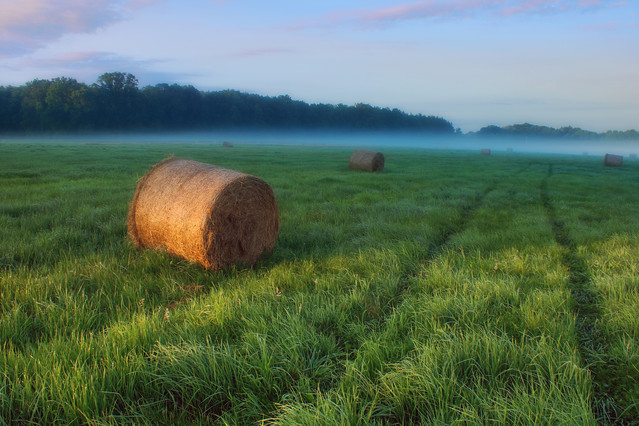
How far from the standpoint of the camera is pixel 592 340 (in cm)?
362

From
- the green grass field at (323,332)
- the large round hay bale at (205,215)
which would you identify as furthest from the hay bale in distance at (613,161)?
the large round hay bale at (205,215)

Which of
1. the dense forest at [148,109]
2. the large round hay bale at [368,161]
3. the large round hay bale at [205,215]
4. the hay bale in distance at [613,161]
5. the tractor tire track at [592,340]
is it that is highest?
the dense forest at [148,109]

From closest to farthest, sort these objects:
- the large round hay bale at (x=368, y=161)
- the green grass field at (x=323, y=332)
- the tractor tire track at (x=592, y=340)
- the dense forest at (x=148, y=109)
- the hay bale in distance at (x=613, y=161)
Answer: the green grass field at (x=323, y=332)
the tractor tire track at (x=592, y=340)
the large round hay bale at (x=368, y=161)
the hay bale in distance at (x=613, y=161)
the dense forest at (x=148, y=109)

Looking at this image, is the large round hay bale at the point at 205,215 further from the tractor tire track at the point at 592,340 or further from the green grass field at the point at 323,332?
the tractor tire track at the point at 592,340

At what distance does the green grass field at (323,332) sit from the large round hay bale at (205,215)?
0.30 meters

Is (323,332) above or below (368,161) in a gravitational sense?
below

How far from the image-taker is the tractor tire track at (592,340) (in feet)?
8.98

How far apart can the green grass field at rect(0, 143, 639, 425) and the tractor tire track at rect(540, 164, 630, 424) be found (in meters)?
0.02

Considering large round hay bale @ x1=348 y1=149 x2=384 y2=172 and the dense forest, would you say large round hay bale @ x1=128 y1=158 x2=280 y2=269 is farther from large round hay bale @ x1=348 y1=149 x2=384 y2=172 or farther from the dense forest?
the dense forest

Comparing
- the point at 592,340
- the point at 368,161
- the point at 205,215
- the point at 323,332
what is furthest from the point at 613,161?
the point at 323,332

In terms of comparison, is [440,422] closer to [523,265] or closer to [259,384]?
[259,384]

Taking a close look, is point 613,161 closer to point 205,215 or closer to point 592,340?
point 592,340

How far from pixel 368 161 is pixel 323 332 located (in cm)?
2054

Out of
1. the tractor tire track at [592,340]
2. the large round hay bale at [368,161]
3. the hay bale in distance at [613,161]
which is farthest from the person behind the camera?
the hay bale in distance at [613,161]
